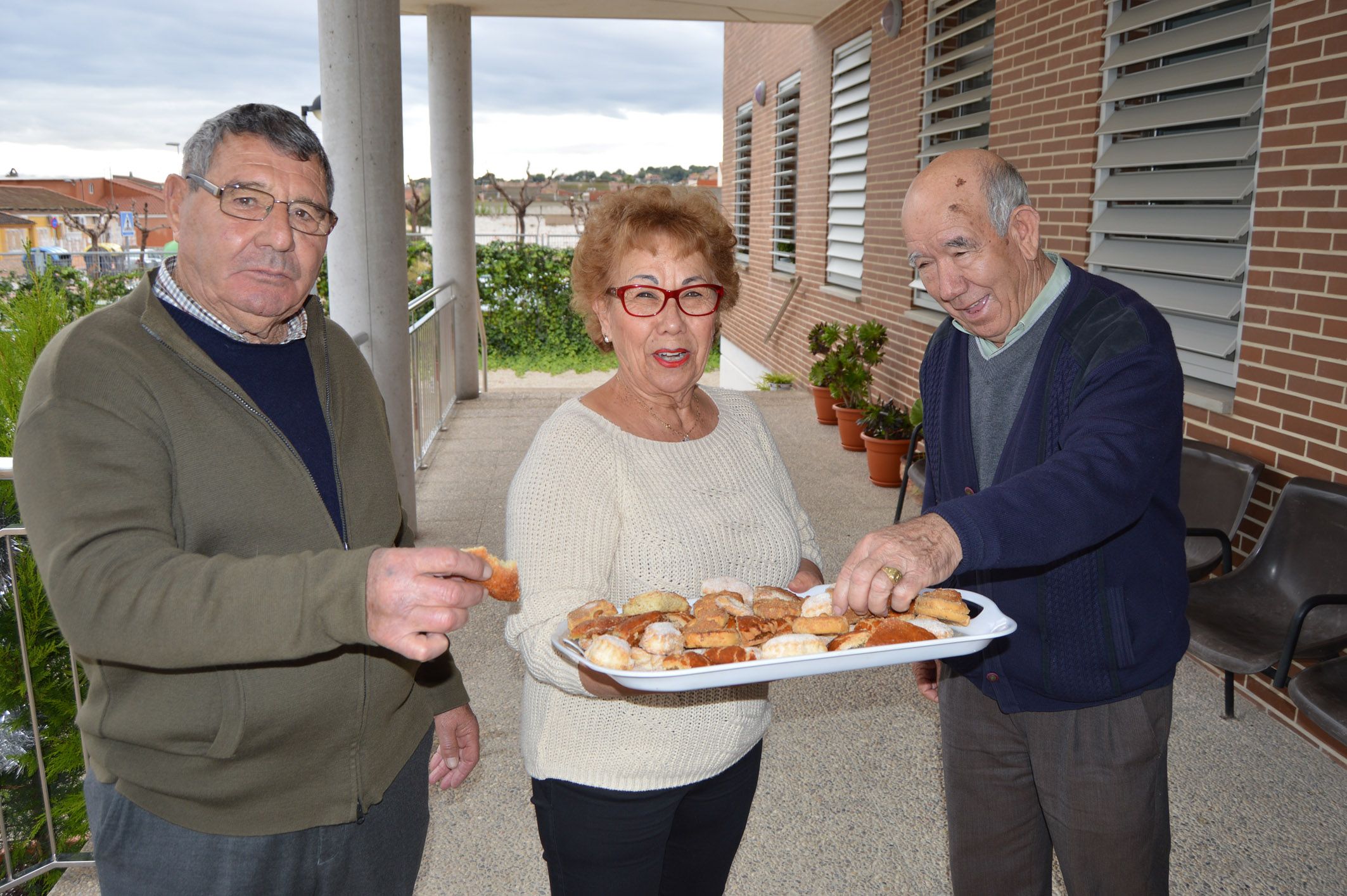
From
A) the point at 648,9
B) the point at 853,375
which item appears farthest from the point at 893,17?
the point at 648,9

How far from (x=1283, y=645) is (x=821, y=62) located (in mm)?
8596

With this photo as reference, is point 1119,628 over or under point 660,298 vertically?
under

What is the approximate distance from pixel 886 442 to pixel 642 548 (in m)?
5.44

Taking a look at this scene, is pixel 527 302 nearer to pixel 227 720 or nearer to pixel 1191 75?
pixel 1191 75

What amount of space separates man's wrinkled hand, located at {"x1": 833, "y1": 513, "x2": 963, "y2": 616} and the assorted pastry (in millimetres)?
41

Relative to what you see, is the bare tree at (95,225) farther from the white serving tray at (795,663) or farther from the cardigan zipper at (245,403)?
the white serving tray at (795,663)

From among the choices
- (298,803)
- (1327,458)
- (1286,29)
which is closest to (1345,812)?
(1327,458)

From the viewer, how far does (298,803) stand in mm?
1440

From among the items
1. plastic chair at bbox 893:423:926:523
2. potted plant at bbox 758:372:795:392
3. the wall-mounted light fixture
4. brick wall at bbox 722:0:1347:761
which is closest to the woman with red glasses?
brick wall at bbox 722:0:1347:761

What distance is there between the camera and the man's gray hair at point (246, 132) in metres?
1.42

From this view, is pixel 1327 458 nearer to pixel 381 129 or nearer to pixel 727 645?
pixel 727 645

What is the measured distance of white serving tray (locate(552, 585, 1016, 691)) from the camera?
1213 millimetres

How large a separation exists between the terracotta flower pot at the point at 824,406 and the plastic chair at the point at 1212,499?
4.95 meters

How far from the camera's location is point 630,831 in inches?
64.3
